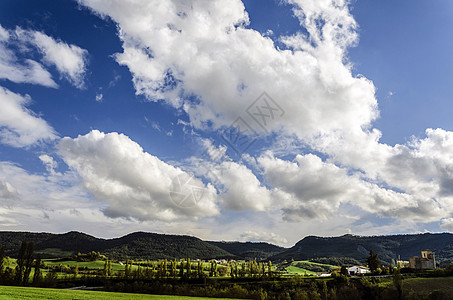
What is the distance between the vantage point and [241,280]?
103 m

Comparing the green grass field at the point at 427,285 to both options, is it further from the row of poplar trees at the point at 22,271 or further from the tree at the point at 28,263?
the tree at the point at 28,263

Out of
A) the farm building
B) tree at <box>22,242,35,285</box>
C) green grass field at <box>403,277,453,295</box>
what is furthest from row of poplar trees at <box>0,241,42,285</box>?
the farm building

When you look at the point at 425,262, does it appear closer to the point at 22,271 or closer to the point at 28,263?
the point at 28,263

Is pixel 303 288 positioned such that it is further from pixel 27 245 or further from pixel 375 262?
pixel 27 245

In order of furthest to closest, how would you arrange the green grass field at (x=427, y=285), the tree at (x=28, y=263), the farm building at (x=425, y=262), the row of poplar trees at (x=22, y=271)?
the farm building at (x=425, y=262) → the tree at (x=28, y=263) → the row of poplar trees at (x=22, y=271) → the green grass field at (x=427, y=285)

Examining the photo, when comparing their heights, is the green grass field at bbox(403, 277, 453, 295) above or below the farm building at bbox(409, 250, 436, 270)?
below

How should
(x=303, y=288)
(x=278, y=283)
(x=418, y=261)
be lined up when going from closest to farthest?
(x=303, y=288)
(x=278, y=283)
(x=418, y=261)

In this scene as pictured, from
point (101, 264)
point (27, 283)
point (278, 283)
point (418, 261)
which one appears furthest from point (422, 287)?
point (101, 264)

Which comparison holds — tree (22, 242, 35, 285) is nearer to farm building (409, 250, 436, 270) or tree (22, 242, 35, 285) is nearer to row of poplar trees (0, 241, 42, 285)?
row of poplar trees (0, 241, 42, 285)

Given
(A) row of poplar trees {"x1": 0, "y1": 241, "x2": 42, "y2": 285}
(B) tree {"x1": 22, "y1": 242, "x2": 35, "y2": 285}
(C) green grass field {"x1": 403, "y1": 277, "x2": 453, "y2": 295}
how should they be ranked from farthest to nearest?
(B) tree {"x1": 22, "y1": 242, "x2": 35, "y2": 285} < (A) row of poplar trees {"x1": 0, "y1": 241, "x2": 42, "y2": 285} < (C) green grass field {"x1": 403, "y1": 277, "x2": 453, "y2": 295}

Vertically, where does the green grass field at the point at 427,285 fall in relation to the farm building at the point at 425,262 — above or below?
below

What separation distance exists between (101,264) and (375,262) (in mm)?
137521

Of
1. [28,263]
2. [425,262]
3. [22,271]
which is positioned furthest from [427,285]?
[22,271]

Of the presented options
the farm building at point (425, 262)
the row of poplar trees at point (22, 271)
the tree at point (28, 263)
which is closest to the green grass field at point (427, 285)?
the farm building at point (425, 262)
